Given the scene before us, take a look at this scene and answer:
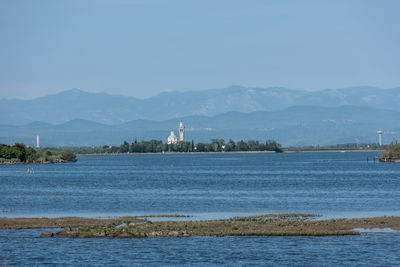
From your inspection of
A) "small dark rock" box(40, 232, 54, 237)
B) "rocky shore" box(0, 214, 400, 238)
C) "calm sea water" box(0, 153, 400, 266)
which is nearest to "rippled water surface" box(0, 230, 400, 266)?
"calm sea water" box(0, 153, 400, 266)

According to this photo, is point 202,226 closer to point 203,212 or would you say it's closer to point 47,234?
point 47,234

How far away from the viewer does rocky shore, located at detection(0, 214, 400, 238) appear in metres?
51.8

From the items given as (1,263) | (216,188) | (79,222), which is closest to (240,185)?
(216,188)

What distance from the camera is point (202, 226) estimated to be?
2164 inches

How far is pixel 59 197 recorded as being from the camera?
291 ft

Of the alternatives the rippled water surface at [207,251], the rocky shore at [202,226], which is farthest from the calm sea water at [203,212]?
the rocky shore at [202,226]

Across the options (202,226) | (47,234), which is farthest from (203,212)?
(47,234)

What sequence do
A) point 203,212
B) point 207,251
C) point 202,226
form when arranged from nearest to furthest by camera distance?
1. point 207,251
2. point 202,226
3. point 203,212

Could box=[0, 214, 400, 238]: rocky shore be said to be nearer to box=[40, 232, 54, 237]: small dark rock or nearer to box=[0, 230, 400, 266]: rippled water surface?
box=[40, 232, 54, 237]: small dark rock

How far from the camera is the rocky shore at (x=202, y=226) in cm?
5175

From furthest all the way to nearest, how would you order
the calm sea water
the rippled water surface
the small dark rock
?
1. the small dark rock
2. the calm sea water
3. the rippled water surface

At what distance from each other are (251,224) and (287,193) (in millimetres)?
37857

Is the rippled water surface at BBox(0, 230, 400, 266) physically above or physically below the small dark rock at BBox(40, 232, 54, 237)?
below

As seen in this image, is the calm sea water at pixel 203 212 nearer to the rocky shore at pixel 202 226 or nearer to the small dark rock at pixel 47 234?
the small dark rock at pixel 47 234
